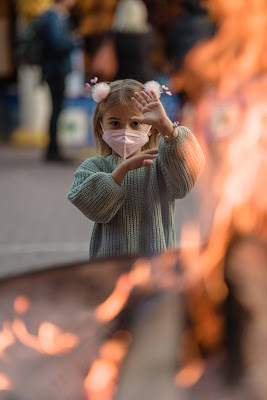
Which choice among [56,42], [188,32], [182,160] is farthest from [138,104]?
[56,42]

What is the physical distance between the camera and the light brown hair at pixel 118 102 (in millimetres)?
1321

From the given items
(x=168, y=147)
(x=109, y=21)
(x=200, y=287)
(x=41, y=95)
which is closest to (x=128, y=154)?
(x=168, y=147)

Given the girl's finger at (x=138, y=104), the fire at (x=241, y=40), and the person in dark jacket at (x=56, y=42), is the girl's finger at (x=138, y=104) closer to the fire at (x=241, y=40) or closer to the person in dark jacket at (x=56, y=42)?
the fire at (x=241, y=40)

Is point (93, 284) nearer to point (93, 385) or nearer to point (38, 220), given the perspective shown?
point (93, 385)

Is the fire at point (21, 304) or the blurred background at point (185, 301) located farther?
the fire at point (21, 304)

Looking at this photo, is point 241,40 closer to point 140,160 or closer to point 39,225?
point 140,160

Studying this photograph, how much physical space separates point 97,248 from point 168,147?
37cm

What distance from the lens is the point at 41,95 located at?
10.1m

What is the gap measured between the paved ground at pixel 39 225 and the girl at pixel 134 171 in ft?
4.93

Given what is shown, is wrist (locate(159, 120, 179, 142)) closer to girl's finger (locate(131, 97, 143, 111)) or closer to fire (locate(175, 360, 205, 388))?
girl's finger (locate(131, 97, 143, 111))

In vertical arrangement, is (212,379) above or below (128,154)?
below

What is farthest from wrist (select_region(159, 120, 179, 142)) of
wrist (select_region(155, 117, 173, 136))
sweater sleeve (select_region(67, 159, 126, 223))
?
sweater sleeve (select_region(67, 159, 126, 223))

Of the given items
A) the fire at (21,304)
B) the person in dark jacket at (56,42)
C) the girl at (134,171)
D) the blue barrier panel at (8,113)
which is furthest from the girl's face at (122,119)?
the blue barrier panel at (8,113)

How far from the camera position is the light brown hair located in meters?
1.32
